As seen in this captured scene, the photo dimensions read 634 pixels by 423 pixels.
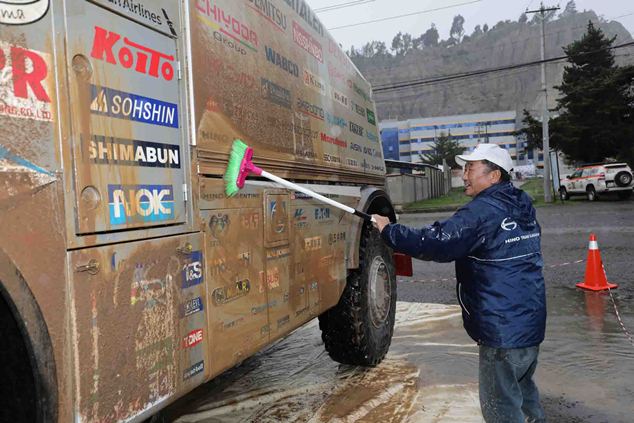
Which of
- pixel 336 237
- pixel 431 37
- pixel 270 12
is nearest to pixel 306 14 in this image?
pixel 270 12

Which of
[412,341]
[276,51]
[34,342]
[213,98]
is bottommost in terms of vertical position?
[412,341]

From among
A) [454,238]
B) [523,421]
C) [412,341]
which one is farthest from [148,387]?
[412,341]

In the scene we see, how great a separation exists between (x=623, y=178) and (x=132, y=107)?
26.6 metres

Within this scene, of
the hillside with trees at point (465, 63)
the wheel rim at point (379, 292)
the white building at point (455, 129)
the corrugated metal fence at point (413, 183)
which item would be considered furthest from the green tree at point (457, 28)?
the wheel rim at point (379, 292)

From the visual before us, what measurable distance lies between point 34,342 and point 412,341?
4165mm

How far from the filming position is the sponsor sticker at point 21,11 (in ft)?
4.85

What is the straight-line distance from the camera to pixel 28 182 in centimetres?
150

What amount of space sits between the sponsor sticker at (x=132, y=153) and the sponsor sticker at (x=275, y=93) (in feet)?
3.04

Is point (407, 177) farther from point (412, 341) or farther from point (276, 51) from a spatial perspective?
point (276, 51)

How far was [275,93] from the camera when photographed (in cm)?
306

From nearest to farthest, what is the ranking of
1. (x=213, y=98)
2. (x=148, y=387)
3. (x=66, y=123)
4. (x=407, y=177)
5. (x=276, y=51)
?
(x=66, y=123) → (x=148, y=387) → (x=213, y=98) → (x=276, y=51) → (x=407, y=177)

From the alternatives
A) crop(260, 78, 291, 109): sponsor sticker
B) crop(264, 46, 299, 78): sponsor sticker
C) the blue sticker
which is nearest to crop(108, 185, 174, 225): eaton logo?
the blue sticker

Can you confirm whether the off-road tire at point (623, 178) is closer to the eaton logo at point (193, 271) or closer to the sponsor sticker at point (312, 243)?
the sponsor sticker at point (312, 243)

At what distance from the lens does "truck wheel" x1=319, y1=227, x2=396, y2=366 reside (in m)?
4.17
